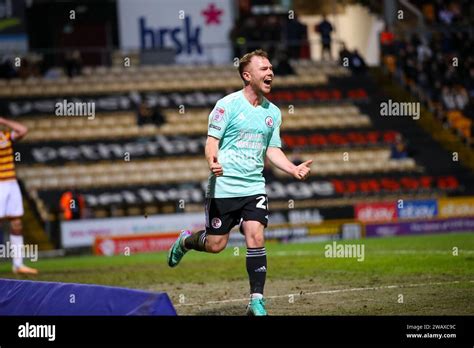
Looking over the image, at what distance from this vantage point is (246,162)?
11.6m

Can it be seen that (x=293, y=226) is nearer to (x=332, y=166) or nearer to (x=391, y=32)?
(x=332, y=166)

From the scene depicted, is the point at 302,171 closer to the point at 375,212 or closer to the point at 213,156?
the point at 213,156

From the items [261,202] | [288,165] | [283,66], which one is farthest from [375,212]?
[261,202]

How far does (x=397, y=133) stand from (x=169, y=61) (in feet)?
29.4

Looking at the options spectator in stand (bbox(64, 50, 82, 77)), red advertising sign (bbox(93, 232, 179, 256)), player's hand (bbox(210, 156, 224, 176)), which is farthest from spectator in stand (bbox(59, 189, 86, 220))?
player's hand (bbox(210, 156, 224, 176))

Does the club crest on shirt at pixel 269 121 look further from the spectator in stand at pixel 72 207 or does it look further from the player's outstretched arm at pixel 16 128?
the spectator in stand at pixel 72 207

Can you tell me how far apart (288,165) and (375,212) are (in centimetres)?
1810

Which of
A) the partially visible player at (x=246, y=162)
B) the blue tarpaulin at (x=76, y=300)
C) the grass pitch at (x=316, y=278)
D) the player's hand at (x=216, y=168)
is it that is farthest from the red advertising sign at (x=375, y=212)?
the player's hand at (x=216, y=168)

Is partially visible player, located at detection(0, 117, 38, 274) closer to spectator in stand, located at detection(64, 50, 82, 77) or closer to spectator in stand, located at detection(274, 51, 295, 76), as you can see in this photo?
spectator in stand, located at detection(64, 50, 82, 77)

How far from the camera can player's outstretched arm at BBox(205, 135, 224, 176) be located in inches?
429

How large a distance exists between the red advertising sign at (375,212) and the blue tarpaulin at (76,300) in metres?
18.5
